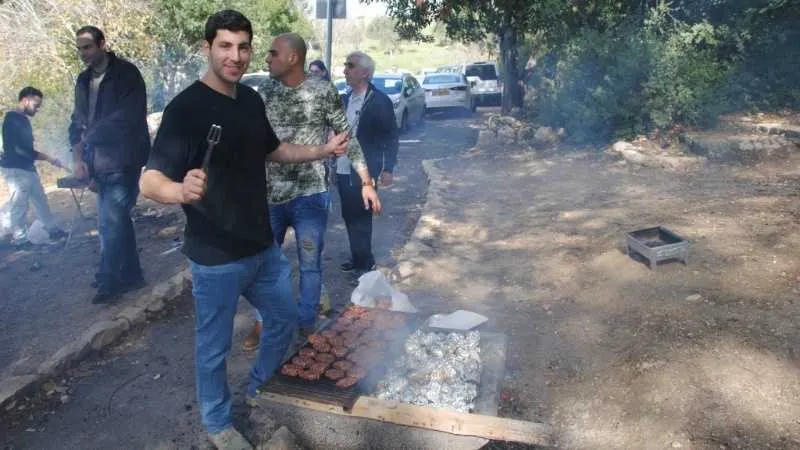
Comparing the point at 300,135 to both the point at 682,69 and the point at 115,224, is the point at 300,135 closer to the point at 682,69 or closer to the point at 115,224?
the point at 115,224

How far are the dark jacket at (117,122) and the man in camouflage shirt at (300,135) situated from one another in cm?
175

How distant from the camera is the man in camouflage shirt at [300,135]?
4.11 metres

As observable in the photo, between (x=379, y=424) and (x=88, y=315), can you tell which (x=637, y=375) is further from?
(x=88, y=315)

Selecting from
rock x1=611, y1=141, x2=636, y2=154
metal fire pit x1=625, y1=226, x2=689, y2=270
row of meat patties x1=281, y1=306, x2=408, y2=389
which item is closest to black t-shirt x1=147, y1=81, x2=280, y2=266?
row of meat patties x1=281, y1=306, x2=408, y2=389

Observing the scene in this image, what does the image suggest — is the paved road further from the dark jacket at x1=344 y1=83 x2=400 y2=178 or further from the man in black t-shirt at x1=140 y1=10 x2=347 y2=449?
the dark jacket at x1=344 y1=83 x2=400 y2=178

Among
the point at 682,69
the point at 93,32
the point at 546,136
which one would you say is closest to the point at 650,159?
the point at 682,69

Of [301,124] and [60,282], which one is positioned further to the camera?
[60,282]

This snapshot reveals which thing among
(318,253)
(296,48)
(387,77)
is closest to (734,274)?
(318,253)

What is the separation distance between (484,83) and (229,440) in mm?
21351

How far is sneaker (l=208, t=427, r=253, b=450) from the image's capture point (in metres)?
3.21

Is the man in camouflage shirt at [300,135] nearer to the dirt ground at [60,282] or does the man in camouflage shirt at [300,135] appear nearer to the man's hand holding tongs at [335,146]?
the man's hand holding tongs at [335,146]

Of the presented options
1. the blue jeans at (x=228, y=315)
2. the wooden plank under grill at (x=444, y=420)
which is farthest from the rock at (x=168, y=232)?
the wooden plank under grill at (x=444, y=420)

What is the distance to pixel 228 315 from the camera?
304 cm

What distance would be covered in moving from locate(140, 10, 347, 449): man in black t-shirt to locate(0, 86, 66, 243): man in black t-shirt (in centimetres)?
551
